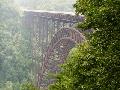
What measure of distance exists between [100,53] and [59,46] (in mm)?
23360

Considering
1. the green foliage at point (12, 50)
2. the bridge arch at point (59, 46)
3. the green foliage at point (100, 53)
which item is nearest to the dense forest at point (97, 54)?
the green foliage at point (100, 53)

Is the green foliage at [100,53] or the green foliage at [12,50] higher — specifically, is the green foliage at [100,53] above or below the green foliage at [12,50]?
above

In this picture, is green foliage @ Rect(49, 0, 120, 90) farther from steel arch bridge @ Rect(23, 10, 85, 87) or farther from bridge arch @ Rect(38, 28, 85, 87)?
bridge arch @ Rect(38, 28, 85, 87)

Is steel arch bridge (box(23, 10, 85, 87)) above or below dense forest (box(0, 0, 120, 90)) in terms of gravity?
below

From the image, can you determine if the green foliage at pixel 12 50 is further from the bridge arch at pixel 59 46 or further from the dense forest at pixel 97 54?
the dense forest at pixel 97 54

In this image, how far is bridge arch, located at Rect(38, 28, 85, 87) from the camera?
1092 inches

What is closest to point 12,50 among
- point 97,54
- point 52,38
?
point 52,38

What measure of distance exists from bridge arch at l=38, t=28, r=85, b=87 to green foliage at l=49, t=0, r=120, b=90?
1686 cm

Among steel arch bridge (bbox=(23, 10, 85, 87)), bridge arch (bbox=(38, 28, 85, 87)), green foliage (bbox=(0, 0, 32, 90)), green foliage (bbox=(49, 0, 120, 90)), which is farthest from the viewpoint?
green foliage (bbox=(0, 0, 32, 90))

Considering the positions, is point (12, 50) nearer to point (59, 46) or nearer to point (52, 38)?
point (52, 38)

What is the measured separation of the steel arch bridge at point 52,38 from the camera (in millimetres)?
28908

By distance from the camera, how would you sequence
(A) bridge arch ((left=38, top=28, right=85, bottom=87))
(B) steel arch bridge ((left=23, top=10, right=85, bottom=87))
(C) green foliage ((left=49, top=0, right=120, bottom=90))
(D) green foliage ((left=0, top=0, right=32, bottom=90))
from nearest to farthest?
(C) green foliage ((left=49, top=0, right=120, bottom=90)) → (A) bridge arch ((left=38, top=28, right=85, bottom=87)) → (B) steel arch bridge ((left=23, top=10, right=85, bottom=87)) → (D) green foliage ((left=0, top=0, right=32, bottom=90))

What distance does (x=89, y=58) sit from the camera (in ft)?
29.3

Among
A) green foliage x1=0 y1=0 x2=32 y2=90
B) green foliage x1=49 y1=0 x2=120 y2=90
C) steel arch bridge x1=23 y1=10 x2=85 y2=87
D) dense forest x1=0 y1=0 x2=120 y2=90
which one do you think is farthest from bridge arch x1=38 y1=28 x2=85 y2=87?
green foliage x1=49 y1=0 x2=120 y2=90
